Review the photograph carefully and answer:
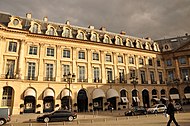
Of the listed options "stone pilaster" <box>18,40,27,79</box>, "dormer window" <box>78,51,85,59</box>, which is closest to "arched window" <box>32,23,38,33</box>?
"stone pilaster" <box>18,40,27,79</box>

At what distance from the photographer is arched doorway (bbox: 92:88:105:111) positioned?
33.0 meters

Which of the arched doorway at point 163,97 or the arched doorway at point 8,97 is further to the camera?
the arched doorway at point 163,97

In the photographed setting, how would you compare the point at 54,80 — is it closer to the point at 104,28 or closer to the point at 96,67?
the point at 96,67

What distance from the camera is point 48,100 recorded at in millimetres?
30422

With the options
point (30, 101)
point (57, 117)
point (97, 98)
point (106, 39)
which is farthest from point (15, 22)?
point (97, 98)

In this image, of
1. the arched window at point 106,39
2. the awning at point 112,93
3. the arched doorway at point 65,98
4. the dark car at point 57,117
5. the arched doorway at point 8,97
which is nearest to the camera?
the dark car at point 57,117

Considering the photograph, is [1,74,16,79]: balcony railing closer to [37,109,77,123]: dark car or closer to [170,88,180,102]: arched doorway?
[37,109,77,123]: dark car

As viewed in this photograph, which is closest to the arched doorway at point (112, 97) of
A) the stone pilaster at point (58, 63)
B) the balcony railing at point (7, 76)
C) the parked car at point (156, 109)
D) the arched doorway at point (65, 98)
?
the arched doorway at point (65, 98)

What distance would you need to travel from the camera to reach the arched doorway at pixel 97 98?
33.0 meters

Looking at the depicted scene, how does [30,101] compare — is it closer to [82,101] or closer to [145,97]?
[82,101]

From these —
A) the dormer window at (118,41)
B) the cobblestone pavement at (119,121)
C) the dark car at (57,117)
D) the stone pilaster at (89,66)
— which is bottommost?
the cobblestone pavement at (119,121)

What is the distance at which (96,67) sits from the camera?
117 ft

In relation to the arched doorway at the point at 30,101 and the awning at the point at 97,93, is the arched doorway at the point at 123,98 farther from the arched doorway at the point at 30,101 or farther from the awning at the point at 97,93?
the arched doorway at the point at 30,101

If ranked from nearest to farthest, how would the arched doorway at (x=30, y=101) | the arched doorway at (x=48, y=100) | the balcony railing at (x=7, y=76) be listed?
1. the balcony railing at (x=7, y=76)
2. the arched doorway at (x=30, y=101)
3. the arched doorway at (x=48, y=100)
